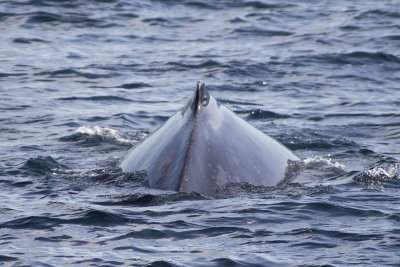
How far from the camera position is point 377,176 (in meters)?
10.2

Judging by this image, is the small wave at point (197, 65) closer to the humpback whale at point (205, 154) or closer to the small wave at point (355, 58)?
the small wave at point (355, 58)

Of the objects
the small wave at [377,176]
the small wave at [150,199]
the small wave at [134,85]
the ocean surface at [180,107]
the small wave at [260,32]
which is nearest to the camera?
the ocean surface at [180,107]

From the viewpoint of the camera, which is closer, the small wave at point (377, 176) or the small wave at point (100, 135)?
the small wave at point (377, 176)

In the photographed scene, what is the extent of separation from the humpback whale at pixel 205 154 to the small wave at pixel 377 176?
36.5 inches

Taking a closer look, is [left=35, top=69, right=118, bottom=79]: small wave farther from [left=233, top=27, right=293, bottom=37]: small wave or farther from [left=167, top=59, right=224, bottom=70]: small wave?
[left=233, top=27, right=293, bottom=37]: small wave

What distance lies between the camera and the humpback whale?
8.20 m

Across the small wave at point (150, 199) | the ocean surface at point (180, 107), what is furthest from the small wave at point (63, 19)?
the small wave at point (150, 199)

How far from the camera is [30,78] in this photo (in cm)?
1759

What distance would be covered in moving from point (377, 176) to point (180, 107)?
5.78 metres

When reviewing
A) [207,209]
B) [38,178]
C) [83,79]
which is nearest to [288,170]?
[207,209]

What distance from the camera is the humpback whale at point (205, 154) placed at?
8203 millimetres

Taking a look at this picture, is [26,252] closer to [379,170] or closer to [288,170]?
[288,170]

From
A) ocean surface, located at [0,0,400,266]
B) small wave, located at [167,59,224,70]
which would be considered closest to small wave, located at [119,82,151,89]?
ocean surface, located at [0,0,400,266]

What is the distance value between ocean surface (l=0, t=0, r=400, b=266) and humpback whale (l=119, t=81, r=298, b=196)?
0.43 ft
